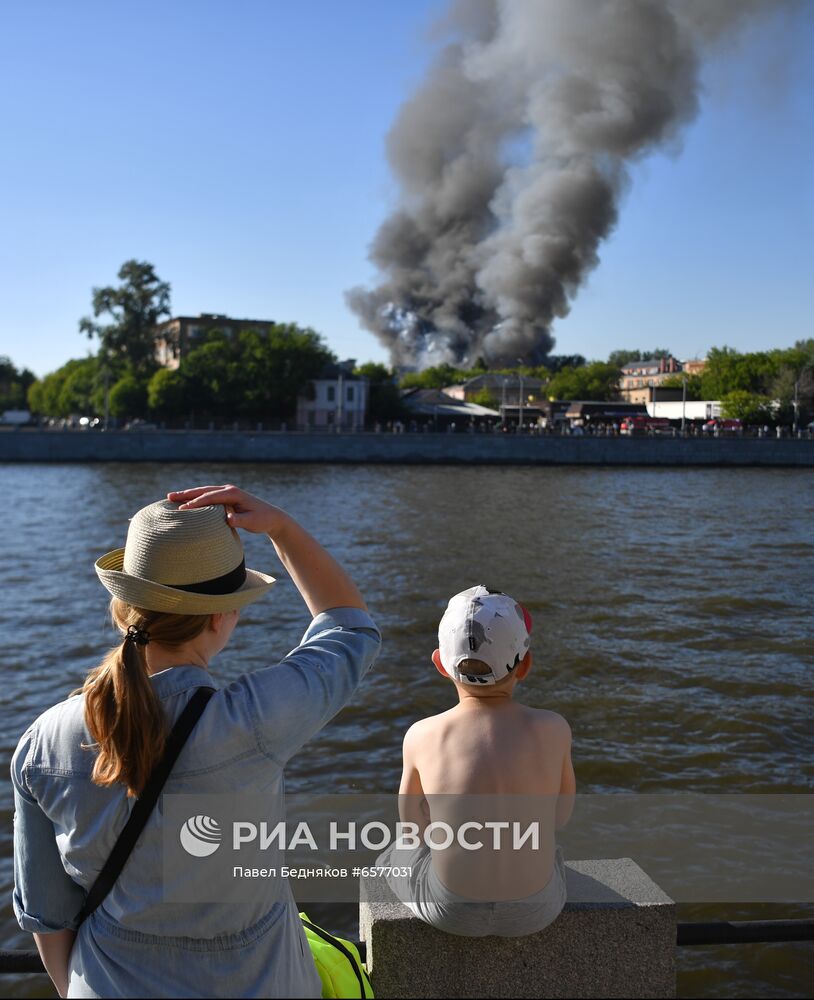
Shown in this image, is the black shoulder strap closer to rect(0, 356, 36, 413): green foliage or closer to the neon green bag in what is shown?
the neon green bag

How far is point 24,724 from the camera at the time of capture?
8555 mm

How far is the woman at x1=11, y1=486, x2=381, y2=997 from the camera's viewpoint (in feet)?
4.98

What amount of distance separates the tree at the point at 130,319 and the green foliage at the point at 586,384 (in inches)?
2231

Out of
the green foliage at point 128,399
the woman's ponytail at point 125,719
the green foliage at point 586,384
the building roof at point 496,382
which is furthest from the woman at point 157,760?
the green foliage at point 586,384

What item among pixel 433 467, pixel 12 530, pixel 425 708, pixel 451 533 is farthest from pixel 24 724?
A: pixel 433 467

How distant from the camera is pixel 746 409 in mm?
87500

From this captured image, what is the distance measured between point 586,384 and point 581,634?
110 m

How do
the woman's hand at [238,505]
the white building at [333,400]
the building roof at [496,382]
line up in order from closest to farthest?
the woman's hand at [238,505], the white building at [333,400], the building roof at [496,382]

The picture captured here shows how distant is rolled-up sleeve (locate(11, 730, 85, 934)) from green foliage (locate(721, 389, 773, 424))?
9016 centimetres

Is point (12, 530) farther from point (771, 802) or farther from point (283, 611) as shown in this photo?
point (771, 802)

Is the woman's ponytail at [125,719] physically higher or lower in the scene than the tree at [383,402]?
lower

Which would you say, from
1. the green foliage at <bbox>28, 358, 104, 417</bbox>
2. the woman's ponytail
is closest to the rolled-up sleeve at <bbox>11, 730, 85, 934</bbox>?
the woman's ponytail

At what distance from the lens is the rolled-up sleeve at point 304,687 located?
1.54m

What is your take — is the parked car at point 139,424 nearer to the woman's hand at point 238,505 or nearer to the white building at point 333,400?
the white building at point 333,400
